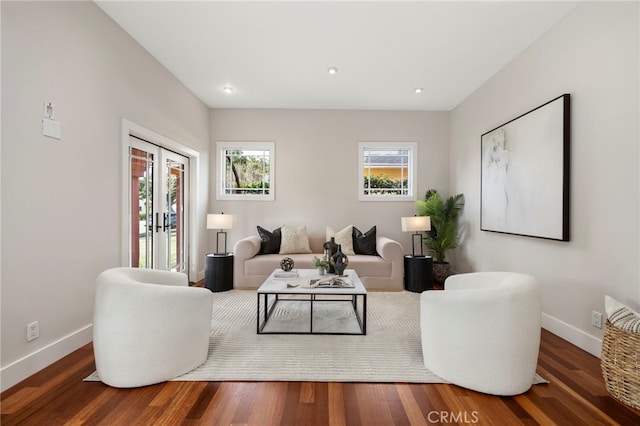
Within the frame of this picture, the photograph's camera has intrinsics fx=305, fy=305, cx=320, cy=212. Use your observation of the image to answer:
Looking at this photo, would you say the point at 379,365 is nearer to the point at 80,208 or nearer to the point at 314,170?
the point at 80,208

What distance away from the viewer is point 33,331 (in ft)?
6.76

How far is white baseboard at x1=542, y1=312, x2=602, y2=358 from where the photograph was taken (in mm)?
2345

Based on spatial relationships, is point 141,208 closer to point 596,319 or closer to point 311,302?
point 311,302

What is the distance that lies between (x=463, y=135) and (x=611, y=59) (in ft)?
8.13

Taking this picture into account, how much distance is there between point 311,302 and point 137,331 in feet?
4.52

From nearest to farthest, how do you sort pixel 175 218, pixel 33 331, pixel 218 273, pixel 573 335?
pixel 33 331 < pixel 573 335 < pixel 218 273 < pixel 175 218

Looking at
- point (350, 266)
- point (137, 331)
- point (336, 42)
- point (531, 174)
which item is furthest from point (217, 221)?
point (531, 174)

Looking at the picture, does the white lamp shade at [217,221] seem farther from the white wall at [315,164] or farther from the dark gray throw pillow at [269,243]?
the white wall at [315,164]

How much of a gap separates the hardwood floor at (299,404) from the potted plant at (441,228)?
2614 mm

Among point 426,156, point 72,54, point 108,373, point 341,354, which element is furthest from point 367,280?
point 72,54

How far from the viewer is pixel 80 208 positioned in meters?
2.46

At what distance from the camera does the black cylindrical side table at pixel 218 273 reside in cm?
418

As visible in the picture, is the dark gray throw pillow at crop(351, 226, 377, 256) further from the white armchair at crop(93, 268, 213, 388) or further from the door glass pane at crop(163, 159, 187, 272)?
the white armchair at crop(93, 268, 213, 388)

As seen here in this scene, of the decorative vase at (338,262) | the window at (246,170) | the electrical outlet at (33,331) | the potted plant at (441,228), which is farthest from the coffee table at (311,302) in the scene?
the window at (246,170)
